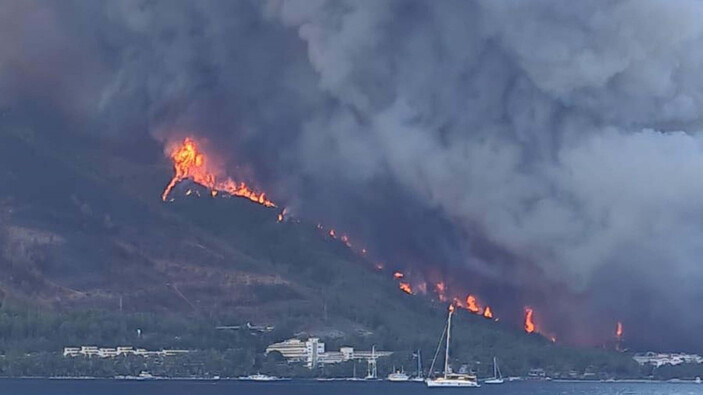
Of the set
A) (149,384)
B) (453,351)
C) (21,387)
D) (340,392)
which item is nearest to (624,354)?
(453,351)

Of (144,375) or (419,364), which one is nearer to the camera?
(144,375)

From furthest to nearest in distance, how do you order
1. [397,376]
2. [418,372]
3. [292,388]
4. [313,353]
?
1. [397,376]
2. [418,372]
3. [313,353]
4. [292,388]

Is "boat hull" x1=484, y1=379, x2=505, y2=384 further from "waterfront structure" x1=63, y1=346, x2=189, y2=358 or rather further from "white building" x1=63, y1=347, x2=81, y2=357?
"white building" x1=63, y1=347, x2=81, y2=357

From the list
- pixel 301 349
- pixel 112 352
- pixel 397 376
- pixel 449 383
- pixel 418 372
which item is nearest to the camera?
pixel 112 352

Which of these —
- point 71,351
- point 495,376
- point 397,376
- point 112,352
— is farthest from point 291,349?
point 495,376

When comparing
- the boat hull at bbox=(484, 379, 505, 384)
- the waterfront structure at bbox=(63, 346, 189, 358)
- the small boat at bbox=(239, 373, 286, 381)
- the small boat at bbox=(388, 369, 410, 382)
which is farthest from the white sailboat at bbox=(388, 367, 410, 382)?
the waterfront structure at bbox=(63, 346, 189, 358)

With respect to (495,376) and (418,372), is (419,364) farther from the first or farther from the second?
(495,376)

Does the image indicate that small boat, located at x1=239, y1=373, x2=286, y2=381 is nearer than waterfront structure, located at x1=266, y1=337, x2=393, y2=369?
No
